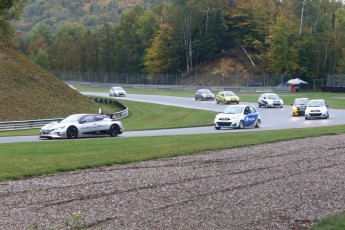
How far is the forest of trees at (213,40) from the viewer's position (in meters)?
108

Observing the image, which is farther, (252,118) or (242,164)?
(252,118)

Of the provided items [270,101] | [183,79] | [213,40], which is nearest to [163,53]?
[183,79]

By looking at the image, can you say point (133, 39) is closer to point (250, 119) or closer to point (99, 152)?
point (250, 119)

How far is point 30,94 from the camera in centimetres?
5672

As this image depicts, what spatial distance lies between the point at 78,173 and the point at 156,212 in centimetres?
497

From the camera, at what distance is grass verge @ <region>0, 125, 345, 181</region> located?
17250 millimetres

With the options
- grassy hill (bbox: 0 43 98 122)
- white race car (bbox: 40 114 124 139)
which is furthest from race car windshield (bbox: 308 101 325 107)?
white race car (bbox: 40 114 124 139)

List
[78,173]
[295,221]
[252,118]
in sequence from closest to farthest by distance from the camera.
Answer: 1. [295,221]
2. [78,173]
3. [252,118]

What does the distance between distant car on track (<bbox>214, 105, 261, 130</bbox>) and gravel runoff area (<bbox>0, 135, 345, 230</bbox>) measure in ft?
58.9

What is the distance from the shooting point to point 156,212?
1212cm

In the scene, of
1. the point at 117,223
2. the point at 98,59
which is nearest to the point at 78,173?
the point at 117,223

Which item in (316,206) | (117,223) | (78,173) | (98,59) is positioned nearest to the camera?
(117,223)

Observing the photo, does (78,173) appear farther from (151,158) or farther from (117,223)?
(117,223)

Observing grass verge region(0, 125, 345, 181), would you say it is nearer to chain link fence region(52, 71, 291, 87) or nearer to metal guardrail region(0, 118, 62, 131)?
metal guardrail region(0, 118, 62, 131)
